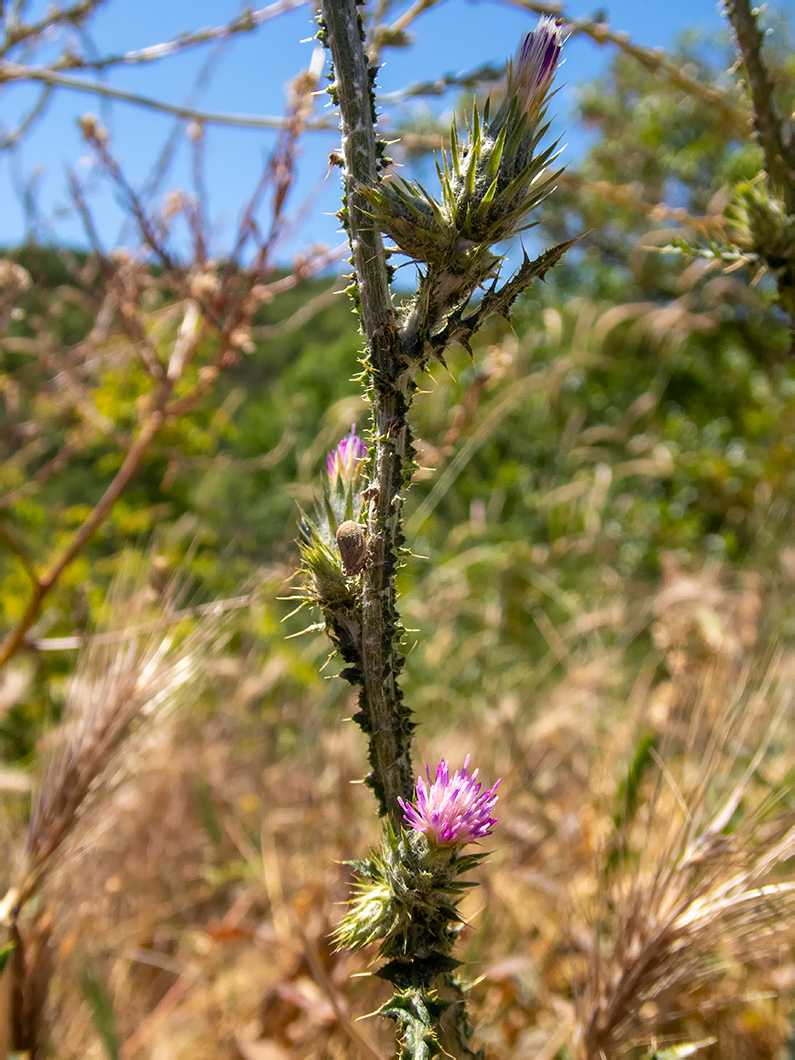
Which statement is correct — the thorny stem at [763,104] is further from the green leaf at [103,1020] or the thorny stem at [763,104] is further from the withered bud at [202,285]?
the green leaf at [103,1020]

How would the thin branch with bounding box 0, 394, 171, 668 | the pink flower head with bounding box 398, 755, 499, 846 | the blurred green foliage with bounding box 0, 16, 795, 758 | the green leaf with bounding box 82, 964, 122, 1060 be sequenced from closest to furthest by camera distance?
1. the pink flower head with bounding box 398, 755, 499, 846
2. the green leaf with bounding box 82, 964, 122, 1060
3. the thin branch with bounding box 0, 394, 171, 668
4. the blurred green foliage with bounding box 0, 16, 795, 758

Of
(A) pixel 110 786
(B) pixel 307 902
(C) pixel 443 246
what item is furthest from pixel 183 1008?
(C) pixel 443 246

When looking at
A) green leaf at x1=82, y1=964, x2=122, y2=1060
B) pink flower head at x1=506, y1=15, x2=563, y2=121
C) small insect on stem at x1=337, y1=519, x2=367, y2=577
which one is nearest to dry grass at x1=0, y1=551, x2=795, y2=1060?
green leaf at x1=82, y1=964, x2=122, y2=1060

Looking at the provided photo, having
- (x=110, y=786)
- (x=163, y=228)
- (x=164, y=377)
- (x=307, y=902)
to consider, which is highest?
(x=163, y=228)

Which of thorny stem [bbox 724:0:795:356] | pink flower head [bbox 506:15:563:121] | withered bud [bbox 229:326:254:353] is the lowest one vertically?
pink flower head [bbox 506:15:563:121]

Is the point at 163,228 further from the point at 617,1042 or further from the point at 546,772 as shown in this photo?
the point at 546,772

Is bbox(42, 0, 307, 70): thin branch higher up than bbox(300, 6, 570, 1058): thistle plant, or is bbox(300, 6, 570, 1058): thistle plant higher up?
bbox(42, 0, 307, 70): thin branch

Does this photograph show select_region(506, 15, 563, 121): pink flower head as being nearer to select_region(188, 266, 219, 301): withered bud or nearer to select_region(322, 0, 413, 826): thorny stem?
select_region(322, 0, 413, 826): thorny stem
